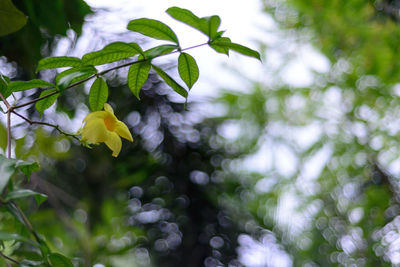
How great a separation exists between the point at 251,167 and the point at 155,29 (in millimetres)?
699

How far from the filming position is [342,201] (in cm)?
98

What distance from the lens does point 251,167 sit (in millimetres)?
944

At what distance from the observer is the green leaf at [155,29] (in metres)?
0.28

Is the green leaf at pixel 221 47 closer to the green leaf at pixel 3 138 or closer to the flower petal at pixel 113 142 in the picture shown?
the flower petal at pixel 113 142

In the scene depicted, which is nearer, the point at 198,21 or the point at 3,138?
the point at 198,21

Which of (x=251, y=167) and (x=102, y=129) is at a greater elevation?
(x=102, y=129)

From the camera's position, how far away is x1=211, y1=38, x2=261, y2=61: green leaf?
27cm

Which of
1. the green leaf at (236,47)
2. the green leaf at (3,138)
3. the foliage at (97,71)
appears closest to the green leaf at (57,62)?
the foliage at (97,71)

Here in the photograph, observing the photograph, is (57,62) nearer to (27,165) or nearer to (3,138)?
(27,165)

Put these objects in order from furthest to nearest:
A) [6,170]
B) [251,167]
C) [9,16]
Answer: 1. [251,167]
2. [9,16]
3. [6,170]

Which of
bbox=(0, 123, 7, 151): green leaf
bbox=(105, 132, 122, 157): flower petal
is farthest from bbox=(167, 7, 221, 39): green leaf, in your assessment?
bbox=(0, 123, 7, 151): green leaf

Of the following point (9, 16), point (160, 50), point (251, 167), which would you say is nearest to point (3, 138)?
point (9, 16)

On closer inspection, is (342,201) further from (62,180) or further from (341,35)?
(62,180)

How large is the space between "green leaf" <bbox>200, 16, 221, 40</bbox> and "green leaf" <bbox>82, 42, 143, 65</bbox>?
0.05 meters
